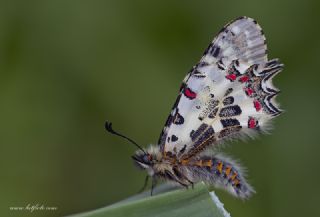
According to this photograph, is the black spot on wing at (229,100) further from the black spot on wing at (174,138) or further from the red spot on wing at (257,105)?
the black spot on wing at (174,138)

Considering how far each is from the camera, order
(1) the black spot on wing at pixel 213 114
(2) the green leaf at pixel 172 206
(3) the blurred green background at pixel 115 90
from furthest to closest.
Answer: (3) the blurred green background at pixel 115 90, (1) the black spot on wing at pixel 213 114, (2) the green leaf at pixel 172 206

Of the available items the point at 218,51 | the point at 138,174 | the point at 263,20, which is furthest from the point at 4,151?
the point at 263,20

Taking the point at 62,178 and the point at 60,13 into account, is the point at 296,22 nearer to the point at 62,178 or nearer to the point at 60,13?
the point at 60,13

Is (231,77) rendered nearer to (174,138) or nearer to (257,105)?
(257,105)

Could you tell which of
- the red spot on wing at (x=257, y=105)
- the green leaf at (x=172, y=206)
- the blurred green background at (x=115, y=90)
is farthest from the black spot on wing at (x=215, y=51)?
the blurred green background at (x=115, y=90)

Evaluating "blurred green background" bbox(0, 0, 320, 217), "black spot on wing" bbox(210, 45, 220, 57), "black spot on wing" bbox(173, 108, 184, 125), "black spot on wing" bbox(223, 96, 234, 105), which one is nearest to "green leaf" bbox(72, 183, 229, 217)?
"black spot on wing" bbox(173, 108, 184, 125)

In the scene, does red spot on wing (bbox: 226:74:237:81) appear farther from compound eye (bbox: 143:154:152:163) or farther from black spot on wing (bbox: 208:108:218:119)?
compound eye (bbox: 143:154:152:163)
